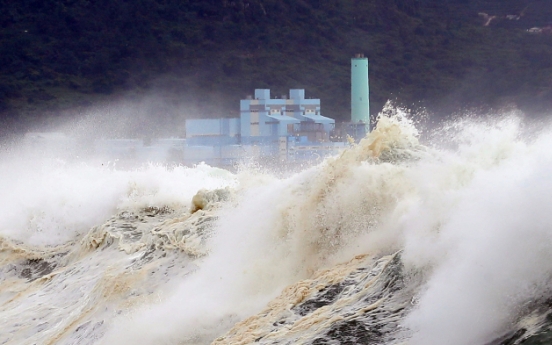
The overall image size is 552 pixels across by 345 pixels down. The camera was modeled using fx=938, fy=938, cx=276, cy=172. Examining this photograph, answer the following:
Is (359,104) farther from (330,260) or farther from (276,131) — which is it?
(330,260)

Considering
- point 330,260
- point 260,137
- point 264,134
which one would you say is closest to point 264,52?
point 264,134

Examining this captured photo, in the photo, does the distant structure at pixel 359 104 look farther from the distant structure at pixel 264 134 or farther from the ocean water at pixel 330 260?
the ocean water at pixel 330 260

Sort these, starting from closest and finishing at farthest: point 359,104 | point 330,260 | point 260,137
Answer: point 330,260
point 260,137
point 359,104

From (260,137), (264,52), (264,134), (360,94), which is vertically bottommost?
(260,137)

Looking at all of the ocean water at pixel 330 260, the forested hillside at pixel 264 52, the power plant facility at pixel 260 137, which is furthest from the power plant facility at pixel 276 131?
the ocean water at pixel 330 260

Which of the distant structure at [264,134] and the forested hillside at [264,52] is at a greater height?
the forested hillside at [264,52]

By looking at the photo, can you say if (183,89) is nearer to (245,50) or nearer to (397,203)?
(245,50)
